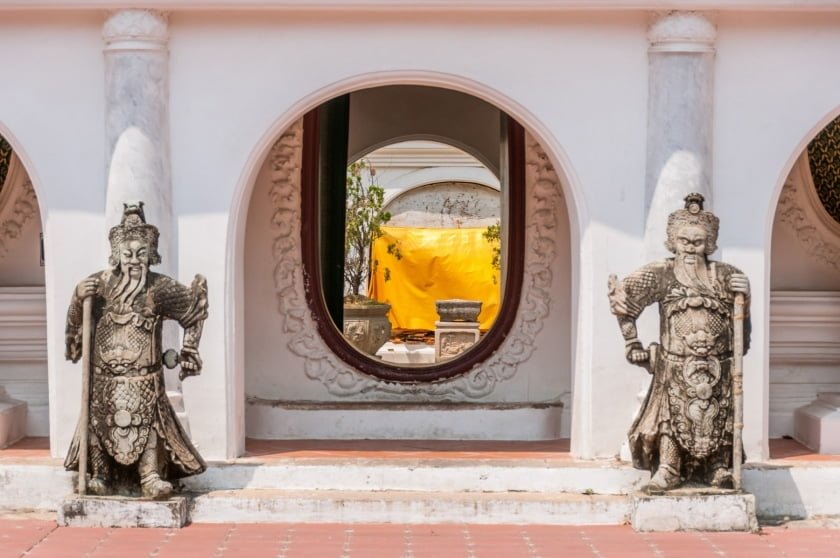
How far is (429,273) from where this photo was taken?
1669 centimetres

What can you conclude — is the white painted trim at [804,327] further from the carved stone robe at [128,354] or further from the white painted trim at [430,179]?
the white painted trim at [430,179]

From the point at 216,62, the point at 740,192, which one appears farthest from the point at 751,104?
the point at 216,62

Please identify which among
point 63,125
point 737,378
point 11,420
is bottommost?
point 11,420

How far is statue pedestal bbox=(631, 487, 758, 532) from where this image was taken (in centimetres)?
814

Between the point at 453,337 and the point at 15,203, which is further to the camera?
the point at 453,337

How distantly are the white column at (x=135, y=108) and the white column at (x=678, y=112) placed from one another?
109 inches

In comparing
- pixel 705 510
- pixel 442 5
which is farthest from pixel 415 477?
pixel 442 5

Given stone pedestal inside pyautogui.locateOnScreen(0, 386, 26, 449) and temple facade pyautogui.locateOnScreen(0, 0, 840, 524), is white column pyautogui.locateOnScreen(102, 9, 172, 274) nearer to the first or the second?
temple facade pyautogui.locateOnScreen(0, 0, 840, 524)

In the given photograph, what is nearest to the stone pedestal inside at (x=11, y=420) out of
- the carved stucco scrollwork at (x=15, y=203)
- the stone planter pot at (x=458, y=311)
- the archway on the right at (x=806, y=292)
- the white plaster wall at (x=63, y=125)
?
the white plaster wall at (x=63, y=125)

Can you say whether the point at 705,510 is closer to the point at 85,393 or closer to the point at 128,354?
the point at 128,354

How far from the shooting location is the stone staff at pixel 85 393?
8.02m

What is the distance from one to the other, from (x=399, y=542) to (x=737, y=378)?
191 cm

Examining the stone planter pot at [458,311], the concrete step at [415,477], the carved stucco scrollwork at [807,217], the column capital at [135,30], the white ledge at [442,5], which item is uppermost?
the white ledge at [442,5]

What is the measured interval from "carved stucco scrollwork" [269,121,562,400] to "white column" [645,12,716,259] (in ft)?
5.26
